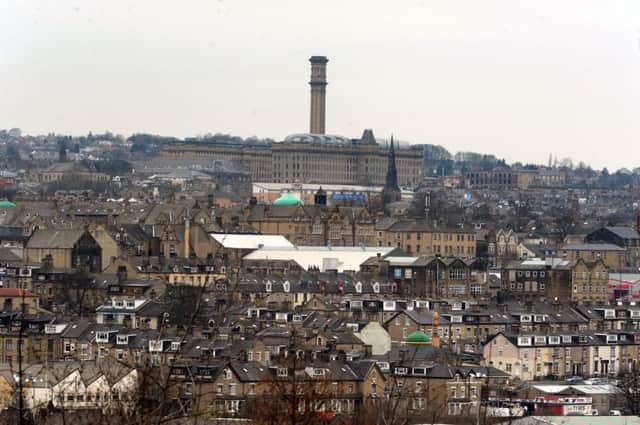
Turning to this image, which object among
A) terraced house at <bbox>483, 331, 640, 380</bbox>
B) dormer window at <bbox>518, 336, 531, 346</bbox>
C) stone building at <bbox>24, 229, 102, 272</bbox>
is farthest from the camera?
stone building at <bbox>24, 229, 102, 272</bbox>

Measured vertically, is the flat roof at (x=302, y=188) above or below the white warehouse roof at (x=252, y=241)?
above

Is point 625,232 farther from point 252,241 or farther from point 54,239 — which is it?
point 54,239

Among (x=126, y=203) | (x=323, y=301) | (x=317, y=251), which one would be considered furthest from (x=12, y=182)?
(x=323, y=301)

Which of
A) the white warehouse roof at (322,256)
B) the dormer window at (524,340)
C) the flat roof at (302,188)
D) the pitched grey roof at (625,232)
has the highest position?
the flat roof at (302,188)

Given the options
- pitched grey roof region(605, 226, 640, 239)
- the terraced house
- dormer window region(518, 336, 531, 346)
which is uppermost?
pitched grey roof region(605, 226, 640, 239)

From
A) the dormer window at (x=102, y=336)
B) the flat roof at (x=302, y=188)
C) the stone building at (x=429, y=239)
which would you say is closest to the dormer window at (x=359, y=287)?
the dormer window at (x=102, y=336)

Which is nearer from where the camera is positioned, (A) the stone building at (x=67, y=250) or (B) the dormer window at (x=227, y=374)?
(B) the dormer window at (x=227, y=374)

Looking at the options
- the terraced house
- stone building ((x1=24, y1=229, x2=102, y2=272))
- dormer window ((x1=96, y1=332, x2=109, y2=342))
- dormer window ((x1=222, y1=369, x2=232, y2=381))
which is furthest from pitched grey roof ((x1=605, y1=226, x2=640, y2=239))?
dormer window ((x1=222, y1=369, x2=232, y2=381))

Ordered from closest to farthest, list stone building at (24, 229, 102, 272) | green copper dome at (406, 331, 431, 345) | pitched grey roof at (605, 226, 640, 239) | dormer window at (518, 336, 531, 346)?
green copper dome at (406, 331, 431, 345) → dormer window at (518, 336, 531, 346) → stone building at (24, 229, 102, 272) → pitched grey roof at (605, 226, 640, 239)

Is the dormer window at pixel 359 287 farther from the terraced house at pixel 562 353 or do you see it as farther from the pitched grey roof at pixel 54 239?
the terraced house at pixel 562 353

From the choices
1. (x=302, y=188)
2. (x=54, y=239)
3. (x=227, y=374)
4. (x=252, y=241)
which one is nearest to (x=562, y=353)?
(x=227, y=374)

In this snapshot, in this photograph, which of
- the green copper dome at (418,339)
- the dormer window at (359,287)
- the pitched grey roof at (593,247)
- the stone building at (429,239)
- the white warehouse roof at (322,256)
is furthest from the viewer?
the stone building at (429,239)

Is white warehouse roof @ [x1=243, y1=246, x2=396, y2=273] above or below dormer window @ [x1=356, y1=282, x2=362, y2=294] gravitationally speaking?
above

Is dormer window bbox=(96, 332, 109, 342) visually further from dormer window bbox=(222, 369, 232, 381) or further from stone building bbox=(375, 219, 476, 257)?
stone building bbox=(375, 219, 476, 257)
